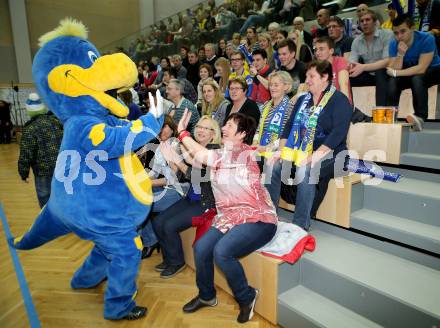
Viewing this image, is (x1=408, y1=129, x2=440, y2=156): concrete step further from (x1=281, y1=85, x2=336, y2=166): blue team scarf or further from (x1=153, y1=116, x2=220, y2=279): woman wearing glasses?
(x1=153, y1=116, x2=220, y2=279): woman wearing glasses

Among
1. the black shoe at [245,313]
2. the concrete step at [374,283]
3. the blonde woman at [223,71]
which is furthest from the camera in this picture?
the blonde woman at [223,71]

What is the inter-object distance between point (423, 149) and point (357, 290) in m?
1.55

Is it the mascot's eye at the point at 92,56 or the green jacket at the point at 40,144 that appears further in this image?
the green jacket at the point at 40,144

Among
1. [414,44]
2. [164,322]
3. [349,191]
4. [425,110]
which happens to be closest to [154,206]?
[164,322]

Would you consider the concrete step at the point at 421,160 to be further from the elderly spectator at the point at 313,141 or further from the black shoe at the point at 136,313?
the black shoe at the point at 136,313

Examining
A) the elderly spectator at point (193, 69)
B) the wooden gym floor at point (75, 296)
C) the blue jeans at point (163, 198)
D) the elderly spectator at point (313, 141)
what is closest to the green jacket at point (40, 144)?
the wooden gym floor at point (75, 296)

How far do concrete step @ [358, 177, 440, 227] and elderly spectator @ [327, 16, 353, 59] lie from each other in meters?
2.10

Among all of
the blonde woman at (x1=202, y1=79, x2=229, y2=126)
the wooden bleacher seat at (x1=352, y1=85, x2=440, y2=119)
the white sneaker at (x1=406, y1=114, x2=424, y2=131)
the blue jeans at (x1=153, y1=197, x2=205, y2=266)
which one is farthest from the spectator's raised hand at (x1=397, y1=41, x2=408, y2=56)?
the blue jeans at (x1=153, y1=197, x2=205, y2=266)

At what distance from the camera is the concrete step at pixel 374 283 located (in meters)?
1.71

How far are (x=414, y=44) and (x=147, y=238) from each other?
3.12 m

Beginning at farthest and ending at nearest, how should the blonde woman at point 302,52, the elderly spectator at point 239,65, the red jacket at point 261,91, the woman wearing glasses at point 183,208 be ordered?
the blonde woman at point 302,52 → the elderly spectator at point 239,65 → the red jacket at point 261,91 → the woman wearing glasses at point 183,208

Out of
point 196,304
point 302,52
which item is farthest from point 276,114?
point 302,52

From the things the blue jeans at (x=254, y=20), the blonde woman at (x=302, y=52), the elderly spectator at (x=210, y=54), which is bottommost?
the blonde woman at (x=302, y=52)

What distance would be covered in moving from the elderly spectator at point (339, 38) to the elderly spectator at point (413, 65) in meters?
0.79
